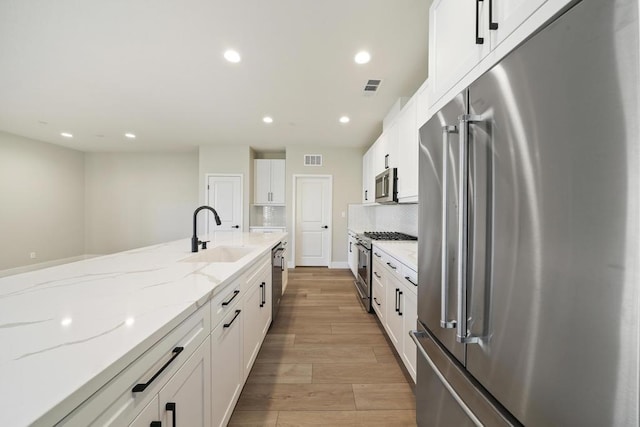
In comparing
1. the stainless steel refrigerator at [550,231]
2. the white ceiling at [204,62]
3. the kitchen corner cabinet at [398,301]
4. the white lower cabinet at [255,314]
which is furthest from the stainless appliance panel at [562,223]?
the white ceiling at [204,62]

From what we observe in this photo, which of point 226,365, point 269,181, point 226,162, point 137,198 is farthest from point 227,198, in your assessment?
point 226,365

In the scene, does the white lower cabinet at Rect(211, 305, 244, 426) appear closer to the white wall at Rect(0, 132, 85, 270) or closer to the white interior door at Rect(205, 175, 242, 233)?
the white interior door at Rect(205, 175, 242, 233)

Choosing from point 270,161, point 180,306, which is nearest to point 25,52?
point 180,306

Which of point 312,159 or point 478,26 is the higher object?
point 312,159

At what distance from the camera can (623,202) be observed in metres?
0.43

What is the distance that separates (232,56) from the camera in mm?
2225

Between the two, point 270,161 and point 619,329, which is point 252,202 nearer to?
point 270,161

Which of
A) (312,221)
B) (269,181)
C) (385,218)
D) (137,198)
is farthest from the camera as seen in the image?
(137,198)

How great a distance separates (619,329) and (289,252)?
16.6 ft

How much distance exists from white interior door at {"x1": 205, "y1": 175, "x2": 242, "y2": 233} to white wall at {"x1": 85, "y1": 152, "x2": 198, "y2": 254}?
3.87 feet

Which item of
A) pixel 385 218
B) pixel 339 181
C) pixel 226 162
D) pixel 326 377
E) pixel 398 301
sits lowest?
pixel 326 377

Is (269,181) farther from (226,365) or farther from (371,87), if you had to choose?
(226,365)

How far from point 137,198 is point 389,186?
6551 millimetres

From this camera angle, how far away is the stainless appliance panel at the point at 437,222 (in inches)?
35.7
